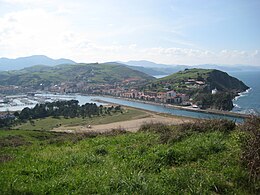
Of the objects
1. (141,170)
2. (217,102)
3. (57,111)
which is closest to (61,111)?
(57,111)

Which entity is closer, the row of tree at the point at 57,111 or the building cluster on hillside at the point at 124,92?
the row of tree at the point at 57,111

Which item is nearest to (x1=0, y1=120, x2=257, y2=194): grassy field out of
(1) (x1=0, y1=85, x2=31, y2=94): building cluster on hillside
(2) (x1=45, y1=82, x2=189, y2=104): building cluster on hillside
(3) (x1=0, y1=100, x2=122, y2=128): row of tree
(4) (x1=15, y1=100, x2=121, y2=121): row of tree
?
(3) (x1=0, y1=100, x2=122, y2=128): row of tree

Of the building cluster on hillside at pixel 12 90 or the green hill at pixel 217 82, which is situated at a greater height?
the green hill at pixel 217 82

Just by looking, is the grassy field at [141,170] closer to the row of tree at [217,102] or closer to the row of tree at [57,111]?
the row of tree at [57,111]

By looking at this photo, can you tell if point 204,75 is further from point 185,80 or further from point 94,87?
point 94,87

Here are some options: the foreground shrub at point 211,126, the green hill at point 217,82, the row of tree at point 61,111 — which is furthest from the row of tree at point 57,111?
the foreground shrub at point 211,126

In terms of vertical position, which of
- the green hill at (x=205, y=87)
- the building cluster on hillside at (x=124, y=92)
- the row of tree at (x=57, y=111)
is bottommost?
the row of tree at (x=57, y=111)

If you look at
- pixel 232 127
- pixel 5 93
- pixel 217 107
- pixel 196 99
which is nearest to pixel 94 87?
pixel 5 93
